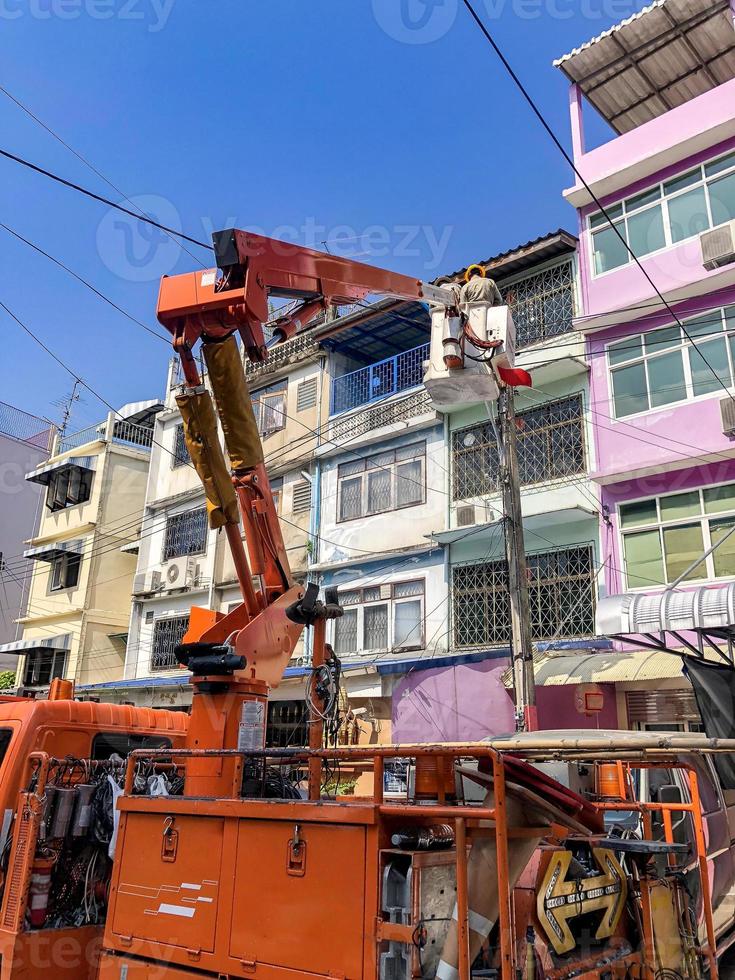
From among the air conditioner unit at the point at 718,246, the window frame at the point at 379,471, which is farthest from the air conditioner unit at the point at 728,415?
the window frame at the point at 379,471

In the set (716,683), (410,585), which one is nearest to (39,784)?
(716,683)

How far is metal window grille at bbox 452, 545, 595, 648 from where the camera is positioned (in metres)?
14.4

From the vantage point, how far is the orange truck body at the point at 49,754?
18.4ft

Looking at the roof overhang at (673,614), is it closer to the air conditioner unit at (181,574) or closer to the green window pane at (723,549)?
the green window pane at (723,549)

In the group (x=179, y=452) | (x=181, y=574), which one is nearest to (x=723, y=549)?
(x=181, y=574)

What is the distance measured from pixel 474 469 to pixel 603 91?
359 inches

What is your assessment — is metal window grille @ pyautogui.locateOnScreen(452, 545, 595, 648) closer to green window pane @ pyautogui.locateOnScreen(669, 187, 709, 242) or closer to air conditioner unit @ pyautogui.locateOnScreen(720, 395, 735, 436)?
air conditioner unit @ pyautogui.locateOnScreen(720, 395, 735, 436)

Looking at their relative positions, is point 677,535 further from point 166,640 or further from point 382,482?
point 166,640

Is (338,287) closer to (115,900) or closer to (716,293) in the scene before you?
(115,900)

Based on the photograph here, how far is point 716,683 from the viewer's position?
10.2 metres

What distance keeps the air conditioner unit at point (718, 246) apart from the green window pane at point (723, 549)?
467 cm

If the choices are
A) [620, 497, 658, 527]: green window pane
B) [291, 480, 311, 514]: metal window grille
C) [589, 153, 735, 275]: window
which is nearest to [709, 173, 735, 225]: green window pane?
[589, 153, 735, 275]: window

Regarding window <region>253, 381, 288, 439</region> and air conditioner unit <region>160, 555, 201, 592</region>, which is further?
air conditioner unit <region>160, 555, 201, 592</region>

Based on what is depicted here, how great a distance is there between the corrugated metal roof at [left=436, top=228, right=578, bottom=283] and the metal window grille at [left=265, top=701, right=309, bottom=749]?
35.3 feet
